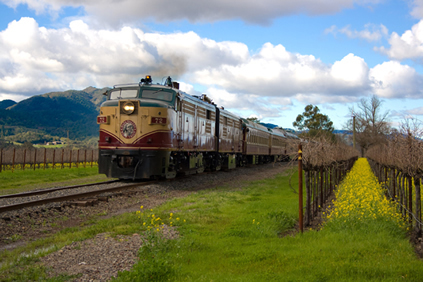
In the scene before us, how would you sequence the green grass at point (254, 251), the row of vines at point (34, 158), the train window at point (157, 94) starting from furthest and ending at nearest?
the row of vines at point (34, 158) → the train window at point (157, 94) → the green grass at point (254, 251)

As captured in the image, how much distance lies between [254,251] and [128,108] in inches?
406

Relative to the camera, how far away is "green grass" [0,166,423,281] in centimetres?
545

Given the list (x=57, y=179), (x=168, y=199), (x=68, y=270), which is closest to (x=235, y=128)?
(x=57, y=179)

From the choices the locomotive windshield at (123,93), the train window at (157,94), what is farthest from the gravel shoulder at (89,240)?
the locomotive windshield at (123,93)

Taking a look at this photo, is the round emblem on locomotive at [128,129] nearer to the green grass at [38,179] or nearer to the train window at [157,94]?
the train window at [157,94]

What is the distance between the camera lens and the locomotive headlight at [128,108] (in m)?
15.4

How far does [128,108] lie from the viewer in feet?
50.8

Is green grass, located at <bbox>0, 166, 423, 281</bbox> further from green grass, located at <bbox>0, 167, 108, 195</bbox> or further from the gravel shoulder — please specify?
green grass, located at <bbox>0, 167, 108, 195</bbox>

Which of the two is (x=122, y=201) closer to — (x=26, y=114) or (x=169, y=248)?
(x=169, y=248)

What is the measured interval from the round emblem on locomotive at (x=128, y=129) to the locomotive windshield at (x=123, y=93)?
1.42 m

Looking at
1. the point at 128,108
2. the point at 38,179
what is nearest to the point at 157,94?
the point at 128,108

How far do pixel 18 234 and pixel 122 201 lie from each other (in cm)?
450

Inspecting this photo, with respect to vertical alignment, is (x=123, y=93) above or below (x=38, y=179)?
above

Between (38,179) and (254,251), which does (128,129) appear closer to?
(38,179)
